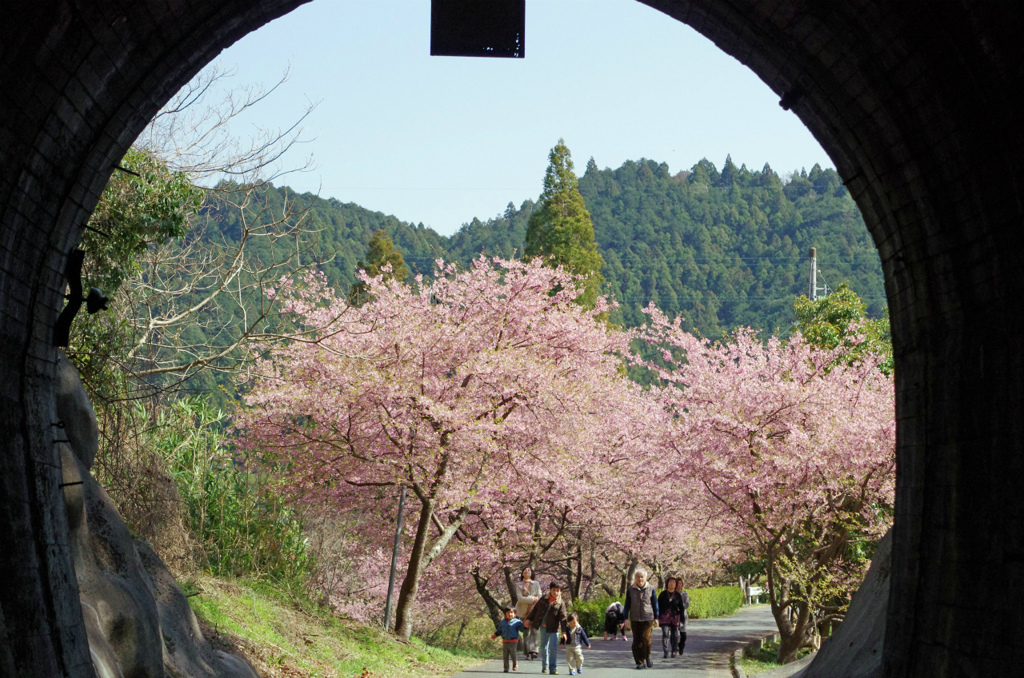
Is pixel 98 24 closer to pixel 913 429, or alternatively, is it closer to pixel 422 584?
pixel 913 429

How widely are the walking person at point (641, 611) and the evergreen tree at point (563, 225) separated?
1139 inches

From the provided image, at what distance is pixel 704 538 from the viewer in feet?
98.1

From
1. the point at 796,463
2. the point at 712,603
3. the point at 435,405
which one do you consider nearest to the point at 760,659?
the point at 796,463

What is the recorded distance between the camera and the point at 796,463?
16.2 meters

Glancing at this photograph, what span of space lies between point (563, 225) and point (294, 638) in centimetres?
3367

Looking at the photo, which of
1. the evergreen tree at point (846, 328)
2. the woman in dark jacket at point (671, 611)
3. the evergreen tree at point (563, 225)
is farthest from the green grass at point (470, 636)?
the evergreen tree at point (563, 225)

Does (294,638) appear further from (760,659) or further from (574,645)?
(760,659)

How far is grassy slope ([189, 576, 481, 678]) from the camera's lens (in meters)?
11.3

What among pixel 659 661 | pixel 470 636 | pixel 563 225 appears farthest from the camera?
pixel 563 225

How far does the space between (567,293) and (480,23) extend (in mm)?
17764

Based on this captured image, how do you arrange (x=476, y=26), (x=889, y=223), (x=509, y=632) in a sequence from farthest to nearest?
(x=509, y=632) < (x=476, y=26) < (x=889, y=223)

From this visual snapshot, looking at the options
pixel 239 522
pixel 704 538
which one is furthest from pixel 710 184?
pixel 239 522

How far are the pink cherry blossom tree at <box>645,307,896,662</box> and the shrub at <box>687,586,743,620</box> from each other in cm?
1590

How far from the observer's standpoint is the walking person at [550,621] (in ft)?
46.4
